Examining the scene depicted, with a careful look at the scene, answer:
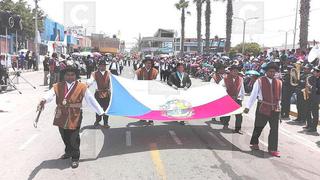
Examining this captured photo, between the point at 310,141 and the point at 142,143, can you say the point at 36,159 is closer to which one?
the point at 142,143

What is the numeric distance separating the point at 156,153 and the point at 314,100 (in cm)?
541

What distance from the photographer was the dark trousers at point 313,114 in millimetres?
12058

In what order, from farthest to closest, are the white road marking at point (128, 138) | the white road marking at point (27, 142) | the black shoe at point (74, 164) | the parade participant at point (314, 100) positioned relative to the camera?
the parade participant at point (314, 100), the white road marking at point (128, 138), the white road marking at point (27, 142), the black shoe at point (74, 164)

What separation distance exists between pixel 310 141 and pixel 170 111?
136 inches

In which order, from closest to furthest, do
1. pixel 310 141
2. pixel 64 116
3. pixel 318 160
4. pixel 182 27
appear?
pixel 64 116 → pixel 318 160 → pixel 310 141 → pixel 182 27

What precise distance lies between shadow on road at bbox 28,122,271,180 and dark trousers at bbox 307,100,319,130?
2.34m

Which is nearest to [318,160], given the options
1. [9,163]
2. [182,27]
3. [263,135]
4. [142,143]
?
[263,135]

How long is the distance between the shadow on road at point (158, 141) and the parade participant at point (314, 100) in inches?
92.5

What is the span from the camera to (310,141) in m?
10.9

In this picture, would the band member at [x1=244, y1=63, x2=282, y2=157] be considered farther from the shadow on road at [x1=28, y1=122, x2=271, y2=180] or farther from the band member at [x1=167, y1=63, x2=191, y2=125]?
the band member at [x1=167, y1=63, x2=191, y2=125]

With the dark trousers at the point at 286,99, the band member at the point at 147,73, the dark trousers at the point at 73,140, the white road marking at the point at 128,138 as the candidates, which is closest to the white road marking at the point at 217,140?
the white road marking at the point at 128,138

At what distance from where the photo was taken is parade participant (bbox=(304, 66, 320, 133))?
12.0 m

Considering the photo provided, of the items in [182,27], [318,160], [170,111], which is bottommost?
[318,160]

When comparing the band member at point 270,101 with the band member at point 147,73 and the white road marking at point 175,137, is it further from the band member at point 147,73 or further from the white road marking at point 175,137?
the band member at point 147,73
